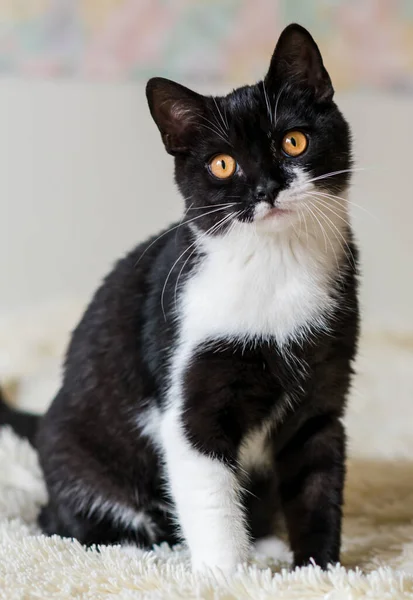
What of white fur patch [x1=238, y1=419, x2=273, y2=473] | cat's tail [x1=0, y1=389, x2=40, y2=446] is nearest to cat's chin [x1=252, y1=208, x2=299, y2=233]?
white fur patch [x1=238, y1=419, x2=273, y2=473]

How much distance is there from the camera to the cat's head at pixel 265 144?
36.9 inches

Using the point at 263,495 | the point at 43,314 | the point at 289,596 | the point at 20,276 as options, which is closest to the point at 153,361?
the point at 263,495

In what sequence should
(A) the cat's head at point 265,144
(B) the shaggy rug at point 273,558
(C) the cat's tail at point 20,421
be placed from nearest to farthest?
(B) the shaggy rug at point 273,558 → (A) the cat's head at point 265,144 → (C) the cat's tail at point 20,421

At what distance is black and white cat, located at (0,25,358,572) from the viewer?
97 centimetres

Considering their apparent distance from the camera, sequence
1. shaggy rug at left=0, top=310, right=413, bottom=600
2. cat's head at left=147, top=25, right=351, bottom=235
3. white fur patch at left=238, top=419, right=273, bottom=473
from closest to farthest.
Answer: shaggy rug at left=0, top=310, right=413, bottom=600
cat's head at left=147, top=25, right=351, bottom=235
white fur patch at left=238, top=419, right=273, bottom=473

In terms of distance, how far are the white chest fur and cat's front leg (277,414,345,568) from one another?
171 mm

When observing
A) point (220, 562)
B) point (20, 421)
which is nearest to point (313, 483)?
point (220, 562)

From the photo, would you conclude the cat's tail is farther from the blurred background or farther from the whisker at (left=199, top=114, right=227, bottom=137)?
the whisker at (left=199, top=114, right=227, bottom=137)

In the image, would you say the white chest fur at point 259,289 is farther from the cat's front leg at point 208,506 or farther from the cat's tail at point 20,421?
the cat's tail at point 20,421

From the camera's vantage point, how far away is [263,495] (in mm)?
1159

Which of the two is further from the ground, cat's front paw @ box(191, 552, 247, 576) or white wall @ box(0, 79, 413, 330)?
white wall @ box(0, 79, 413, 330)

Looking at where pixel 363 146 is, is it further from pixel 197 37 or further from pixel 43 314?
pixel 43 314

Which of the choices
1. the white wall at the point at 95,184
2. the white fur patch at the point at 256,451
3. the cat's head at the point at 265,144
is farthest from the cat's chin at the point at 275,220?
the white wall at the point at 95,184

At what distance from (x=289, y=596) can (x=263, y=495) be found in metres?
0.34
